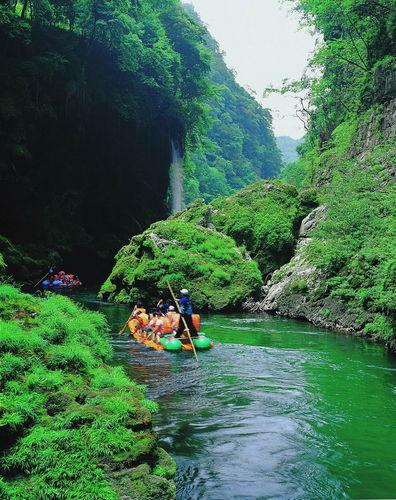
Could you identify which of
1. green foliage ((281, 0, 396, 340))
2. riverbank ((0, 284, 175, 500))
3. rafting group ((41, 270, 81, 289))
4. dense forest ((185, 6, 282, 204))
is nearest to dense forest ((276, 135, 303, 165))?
dense forest ((185, 6, 282, 204))

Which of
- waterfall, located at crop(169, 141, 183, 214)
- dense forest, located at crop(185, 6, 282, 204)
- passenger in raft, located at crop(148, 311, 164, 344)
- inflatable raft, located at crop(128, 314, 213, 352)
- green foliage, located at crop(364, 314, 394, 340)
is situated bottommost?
inflatable raft, located at crop(128, 314, 213, 352)

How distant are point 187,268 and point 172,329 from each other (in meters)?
5.73

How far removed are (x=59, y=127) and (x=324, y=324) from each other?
67.0ft

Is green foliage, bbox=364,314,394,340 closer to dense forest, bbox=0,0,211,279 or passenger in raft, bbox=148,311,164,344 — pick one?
passenger in raft, bbox=148,311,164,344

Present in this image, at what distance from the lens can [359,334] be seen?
42.8ft

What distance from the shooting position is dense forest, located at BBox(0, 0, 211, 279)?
1001 inches

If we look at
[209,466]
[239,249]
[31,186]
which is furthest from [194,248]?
[209,466]

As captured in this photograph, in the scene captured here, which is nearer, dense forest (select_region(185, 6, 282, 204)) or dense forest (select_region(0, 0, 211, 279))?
dense forest (select_region(0, 0, 211, 279))

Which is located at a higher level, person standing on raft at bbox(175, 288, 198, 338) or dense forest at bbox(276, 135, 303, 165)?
dense forest at bbox(276, 135, 303, 165)

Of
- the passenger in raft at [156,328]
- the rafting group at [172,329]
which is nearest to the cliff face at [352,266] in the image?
the rafting group at [172,329]

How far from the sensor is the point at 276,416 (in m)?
6.88

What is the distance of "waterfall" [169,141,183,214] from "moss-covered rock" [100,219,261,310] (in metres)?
14.4

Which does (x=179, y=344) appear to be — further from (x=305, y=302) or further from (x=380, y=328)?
(x=305, y=302)

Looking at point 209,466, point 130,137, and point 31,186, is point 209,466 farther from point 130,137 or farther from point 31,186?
point 130,137
